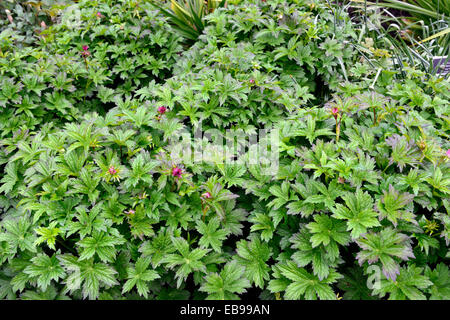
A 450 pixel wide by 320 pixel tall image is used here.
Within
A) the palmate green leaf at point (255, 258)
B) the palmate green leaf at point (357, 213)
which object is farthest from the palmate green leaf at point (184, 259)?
the palmate green leaf at point (357, 213)

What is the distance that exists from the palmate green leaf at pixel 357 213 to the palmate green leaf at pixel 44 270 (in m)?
1.04

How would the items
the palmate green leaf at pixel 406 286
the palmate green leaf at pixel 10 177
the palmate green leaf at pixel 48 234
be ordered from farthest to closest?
the palmate green leaf at pixel 10 177 → the palmate green leaf at pixel 48 234 → the palmate green leaf at pixel 406 286

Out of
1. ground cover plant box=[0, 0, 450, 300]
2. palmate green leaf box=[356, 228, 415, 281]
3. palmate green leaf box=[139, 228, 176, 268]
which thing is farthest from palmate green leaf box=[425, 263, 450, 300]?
palmate green leaf box=[139, 228, 176, 268]

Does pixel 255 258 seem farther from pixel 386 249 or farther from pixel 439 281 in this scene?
pixel 439 281

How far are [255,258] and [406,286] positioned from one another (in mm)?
541

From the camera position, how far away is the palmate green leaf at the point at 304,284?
1264 millimetres

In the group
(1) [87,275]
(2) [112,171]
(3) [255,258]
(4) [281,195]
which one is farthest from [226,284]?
(2) [112,171]

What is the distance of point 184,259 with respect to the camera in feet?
4.37

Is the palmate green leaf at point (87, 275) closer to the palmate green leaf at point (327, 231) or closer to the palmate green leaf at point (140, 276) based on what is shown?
the palmate green leaf at point (140, 276)

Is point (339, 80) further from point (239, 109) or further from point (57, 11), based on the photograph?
point (57, 11)

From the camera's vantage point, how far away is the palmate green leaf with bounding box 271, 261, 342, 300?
49.8 inches

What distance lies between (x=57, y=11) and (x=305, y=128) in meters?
2.62

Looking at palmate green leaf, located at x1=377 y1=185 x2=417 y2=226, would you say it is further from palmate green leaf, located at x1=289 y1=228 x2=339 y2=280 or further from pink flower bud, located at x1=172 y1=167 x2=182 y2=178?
pink flower bud, located at x1=172 y1=167 x2=182 y2=178

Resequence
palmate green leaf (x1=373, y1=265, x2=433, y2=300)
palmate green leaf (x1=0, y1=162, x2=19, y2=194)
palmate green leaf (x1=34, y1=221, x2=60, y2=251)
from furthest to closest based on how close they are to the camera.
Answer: palmate green leaf (x1=0, y1=162, x2=19, y2=194) < palmate green leaf (x1=34, y1=221, x2=60, y2=251) < palmate green leaf (x1=373, y1=265, x2=433, y2=300)
